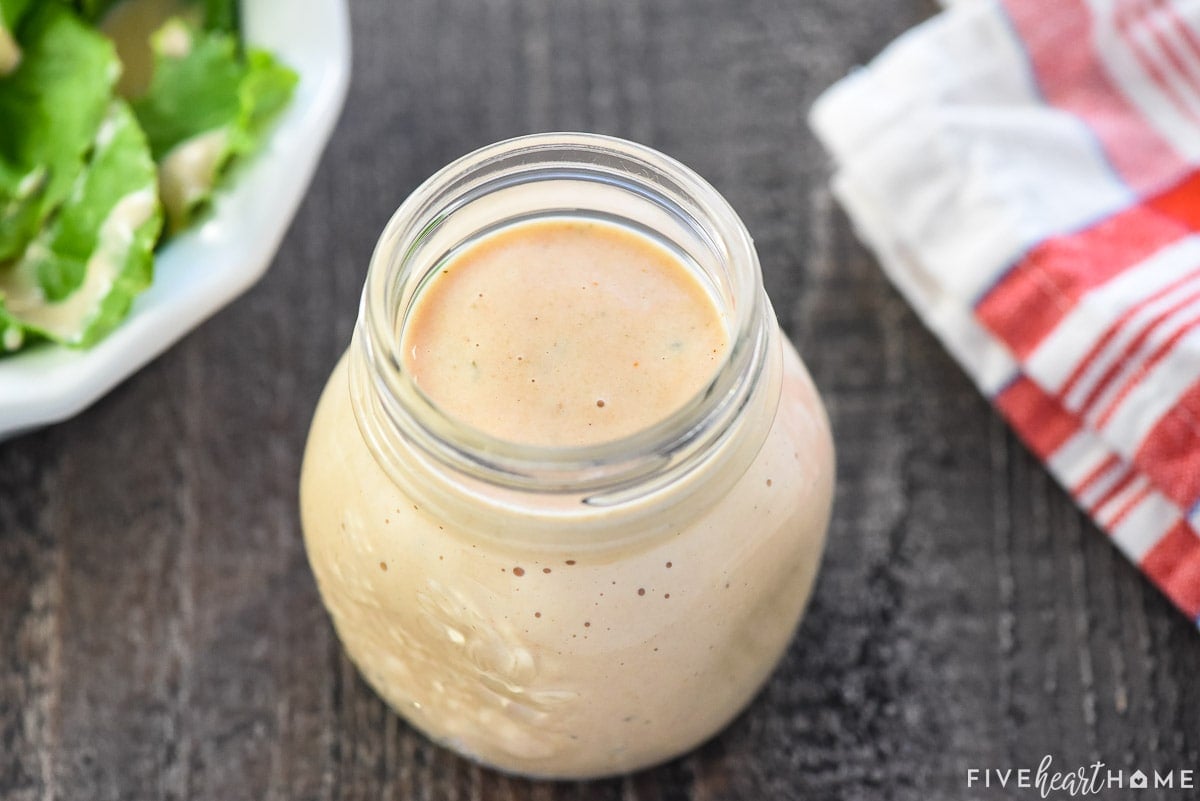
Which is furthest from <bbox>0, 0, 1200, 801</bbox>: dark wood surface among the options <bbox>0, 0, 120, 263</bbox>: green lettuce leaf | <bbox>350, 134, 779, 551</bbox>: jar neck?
<bbox>350, 134, 779, 551</bbox>: jar neck

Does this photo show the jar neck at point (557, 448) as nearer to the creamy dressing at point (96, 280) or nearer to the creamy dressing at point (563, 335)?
the creamy dressing at point (563, 335)

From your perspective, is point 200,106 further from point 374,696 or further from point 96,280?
point 374,696

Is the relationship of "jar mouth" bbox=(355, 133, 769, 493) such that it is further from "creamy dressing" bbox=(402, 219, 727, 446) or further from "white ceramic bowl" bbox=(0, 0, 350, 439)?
"white ceramic bowl" bbox=(0, 0, 350, 439)

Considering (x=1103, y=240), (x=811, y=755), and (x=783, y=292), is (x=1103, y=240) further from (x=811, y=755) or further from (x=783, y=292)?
(x=811, y=755)

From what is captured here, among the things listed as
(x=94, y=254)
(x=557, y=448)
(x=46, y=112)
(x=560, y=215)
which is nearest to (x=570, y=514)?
(x=557, y=448)

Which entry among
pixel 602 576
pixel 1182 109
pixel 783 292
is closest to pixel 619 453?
pixel 602 576

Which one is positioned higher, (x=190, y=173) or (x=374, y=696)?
(x=190, y=173)

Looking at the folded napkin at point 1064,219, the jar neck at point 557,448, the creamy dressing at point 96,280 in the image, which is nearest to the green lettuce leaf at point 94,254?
the creamy dressing at point 96,280
